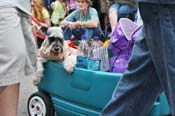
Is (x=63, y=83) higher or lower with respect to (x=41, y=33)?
lower

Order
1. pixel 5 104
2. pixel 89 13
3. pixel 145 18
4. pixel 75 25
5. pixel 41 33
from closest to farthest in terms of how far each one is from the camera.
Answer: pixel 145 18, pixel 5 104, pixel 41 33, pixel 75 25, pixel 89 13

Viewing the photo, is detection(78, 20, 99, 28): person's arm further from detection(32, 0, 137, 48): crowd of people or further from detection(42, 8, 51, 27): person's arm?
detection(42, 8, 51, 27): person's arm

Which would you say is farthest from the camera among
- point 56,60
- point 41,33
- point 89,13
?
point 89,13

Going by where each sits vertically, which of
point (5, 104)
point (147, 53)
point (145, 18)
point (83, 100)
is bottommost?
point (83, 100)

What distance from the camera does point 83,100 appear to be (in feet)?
9.12

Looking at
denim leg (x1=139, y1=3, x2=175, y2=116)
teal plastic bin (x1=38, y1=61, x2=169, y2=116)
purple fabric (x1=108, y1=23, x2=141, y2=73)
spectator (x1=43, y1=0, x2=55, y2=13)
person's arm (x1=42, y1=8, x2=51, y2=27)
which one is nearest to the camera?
denim leg (x1=139, y1=3, x2=175, y2=116)

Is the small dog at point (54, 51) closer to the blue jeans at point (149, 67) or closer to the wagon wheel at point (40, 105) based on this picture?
the wagon wheel at point (40, 105)

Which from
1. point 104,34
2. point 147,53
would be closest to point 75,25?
point 104,34

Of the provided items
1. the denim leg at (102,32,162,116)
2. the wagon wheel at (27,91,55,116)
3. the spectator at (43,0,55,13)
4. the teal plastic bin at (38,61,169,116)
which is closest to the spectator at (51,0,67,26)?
the spectator at (43,0,55,13)

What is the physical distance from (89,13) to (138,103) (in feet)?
6.10

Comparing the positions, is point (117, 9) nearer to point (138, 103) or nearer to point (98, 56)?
point (98, 56)

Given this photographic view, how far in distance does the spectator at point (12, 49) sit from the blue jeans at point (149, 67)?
1.60ft

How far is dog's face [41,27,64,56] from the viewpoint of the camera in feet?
9.76

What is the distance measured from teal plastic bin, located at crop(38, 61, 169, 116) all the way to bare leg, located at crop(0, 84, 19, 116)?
649 mm
